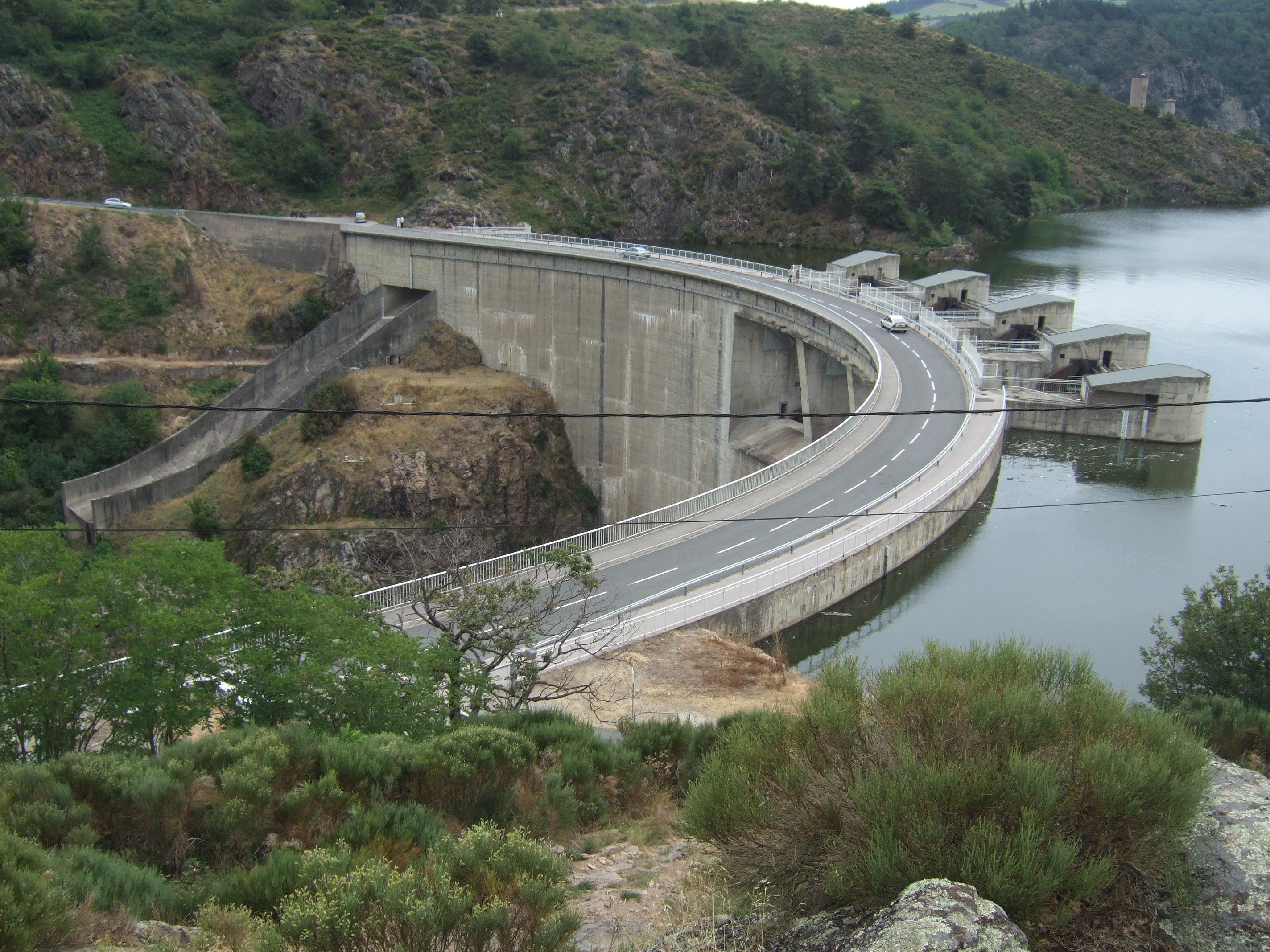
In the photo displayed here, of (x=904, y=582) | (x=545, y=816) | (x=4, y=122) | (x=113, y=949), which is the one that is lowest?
(x=904, y=582)

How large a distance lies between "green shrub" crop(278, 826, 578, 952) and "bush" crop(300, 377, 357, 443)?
43.1 metres

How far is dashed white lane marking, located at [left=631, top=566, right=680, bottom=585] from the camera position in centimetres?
2748

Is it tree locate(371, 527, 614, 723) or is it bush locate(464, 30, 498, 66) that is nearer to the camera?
tree locate(371, 527, 614, 723)

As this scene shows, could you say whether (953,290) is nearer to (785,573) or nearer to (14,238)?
(785,573)

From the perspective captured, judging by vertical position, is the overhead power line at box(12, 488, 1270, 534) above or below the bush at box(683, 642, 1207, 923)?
below

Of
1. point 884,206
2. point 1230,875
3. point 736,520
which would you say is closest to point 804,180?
point 884,206

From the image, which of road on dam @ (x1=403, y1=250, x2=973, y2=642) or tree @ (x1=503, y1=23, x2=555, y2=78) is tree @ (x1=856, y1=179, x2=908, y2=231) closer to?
tree @ (x1=503, y1=23, x2=555, y2=78)

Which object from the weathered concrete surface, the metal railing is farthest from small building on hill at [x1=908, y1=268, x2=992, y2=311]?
the weathered concrete surface

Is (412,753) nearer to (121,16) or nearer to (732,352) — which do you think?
(732,352)

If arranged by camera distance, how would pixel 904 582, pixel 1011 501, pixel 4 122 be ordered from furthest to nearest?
pixel 4 122, pixel 1011 501, pixel 904 582

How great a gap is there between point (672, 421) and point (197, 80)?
51.3 m

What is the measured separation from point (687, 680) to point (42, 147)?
2582 inches

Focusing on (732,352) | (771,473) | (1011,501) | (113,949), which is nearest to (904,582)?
(771,473)

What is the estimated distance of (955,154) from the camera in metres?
95.8
